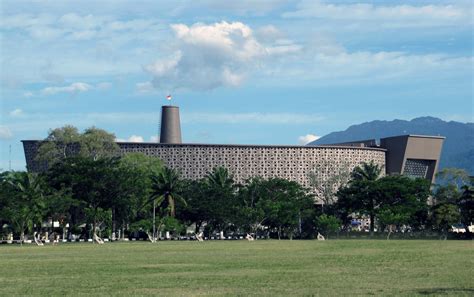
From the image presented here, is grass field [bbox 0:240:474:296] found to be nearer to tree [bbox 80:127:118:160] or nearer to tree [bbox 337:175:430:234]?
tree [bbox 337:175:430:234]

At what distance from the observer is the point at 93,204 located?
9406 cm

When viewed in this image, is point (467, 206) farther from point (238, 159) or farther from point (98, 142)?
point (238, 159)

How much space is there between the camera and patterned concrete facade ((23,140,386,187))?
14562 centimetres

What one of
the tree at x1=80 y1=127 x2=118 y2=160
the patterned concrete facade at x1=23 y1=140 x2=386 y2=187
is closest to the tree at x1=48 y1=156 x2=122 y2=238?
the tree at x1=80 y1=127 x2=118 y2=160

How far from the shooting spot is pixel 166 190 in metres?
100

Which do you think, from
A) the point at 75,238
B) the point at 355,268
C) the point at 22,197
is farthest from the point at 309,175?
the point at 355,268

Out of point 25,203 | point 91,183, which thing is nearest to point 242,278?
point 25,203

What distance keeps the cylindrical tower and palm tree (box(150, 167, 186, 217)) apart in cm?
5524

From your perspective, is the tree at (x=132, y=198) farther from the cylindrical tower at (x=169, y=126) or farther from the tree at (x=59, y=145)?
the cylindrical tower at (x=169, y=126)

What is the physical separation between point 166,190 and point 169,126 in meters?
57.9

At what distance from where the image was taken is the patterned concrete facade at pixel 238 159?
478 feet

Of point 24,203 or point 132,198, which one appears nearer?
point 24,203

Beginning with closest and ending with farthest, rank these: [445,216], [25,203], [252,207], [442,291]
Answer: [442,291] < [25,203] < [445,216] < [252,207]

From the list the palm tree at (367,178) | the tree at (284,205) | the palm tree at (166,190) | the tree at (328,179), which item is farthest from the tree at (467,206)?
the palm tree at (166,190)
